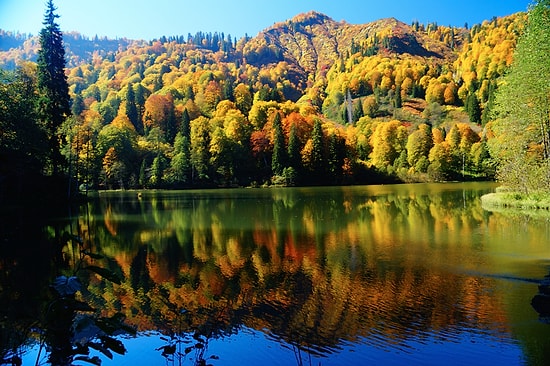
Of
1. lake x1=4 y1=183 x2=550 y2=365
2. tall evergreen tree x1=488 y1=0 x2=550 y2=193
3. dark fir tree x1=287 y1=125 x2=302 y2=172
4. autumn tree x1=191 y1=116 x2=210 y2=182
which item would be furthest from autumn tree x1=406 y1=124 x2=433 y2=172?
lake x1=4 y1=183 x2=550 y2=365

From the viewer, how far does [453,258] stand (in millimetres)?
18312

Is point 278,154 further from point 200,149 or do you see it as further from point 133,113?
point 133,113

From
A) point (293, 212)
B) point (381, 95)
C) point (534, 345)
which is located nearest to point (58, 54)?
point (293, 212)

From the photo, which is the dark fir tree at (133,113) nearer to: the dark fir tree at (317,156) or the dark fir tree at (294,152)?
the dark fir tree at (294,152)

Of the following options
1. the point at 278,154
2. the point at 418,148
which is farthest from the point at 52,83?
the point at 418,148

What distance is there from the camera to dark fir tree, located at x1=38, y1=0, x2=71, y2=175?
43656 mm

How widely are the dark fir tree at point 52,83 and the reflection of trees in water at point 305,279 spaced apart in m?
17.7

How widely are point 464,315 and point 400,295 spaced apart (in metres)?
2.18

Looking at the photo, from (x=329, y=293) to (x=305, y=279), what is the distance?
1.90 meters

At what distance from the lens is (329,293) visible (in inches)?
542

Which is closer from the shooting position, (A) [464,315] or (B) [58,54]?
(A) [464,315]

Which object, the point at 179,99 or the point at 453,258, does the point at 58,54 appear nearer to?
the point at 453,258

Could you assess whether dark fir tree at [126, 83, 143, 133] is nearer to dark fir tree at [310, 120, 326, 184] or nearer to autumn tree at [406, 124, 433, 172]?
dark fir tree at [310, 120, 326, 184]

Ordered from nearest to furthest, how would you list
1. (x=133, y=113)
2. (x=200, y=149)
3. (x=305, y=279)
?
(x=305, y=279) < (x=200, y=149) < (x=133, y=113)
